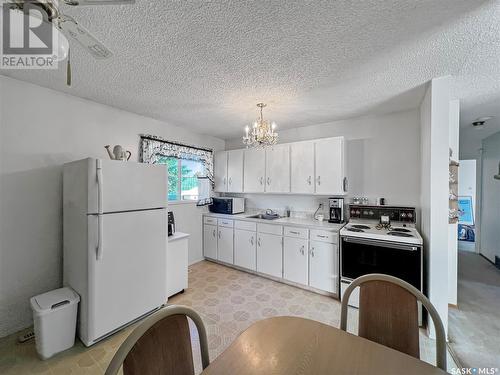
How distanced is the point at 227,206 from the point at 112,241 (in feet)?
6.82

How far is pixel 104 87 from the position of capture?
7.29ft

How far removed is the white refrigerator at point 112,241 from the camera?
1866 millimetres

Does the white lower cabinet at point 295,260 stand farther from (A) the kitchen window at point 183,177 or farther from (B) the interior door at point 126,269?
(A) the kitchen window at point 183,177

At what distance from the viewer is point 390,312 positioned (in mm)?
1073

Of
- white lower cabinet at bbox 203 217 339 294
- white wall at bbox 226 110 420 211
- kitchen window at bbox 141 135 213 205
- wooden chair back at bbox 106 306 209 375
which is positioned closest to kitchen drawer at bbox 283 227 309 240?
white lower cabinet at bbox 203 217 339 294

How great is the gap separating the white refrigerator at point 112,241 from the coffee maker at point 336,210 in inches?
92.0

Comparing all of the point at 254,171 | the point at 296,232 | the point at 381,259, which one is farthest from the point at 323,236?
the point at 254,171

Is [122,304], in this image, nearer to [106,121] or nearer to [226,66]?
[106,121]

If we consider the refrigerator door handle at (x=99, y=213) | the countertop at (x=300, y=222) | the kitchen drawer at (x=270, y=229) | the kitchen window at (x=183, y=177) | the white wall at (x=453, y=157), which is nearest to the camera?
the refrigerator door handle at (x=99, y=213)

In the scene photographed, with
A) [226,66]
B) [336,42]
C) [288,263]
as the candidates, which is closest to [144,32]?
[226,66]

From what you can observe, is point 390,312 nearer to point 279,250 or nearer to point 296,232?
point 296,232

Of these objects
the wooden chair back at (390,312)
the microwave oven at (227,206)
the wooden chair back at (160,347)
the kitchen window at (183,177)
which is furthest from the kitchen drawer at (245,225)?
the wooden chair back at (160,347)

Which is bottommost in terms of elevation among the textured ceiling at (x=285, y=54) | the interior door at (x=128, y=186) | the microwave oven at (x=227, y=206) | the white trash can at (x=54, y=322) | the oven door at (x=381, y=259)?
the white trash can at (x=54, y=322)

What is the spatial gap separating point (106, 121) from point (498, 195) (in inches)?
250
